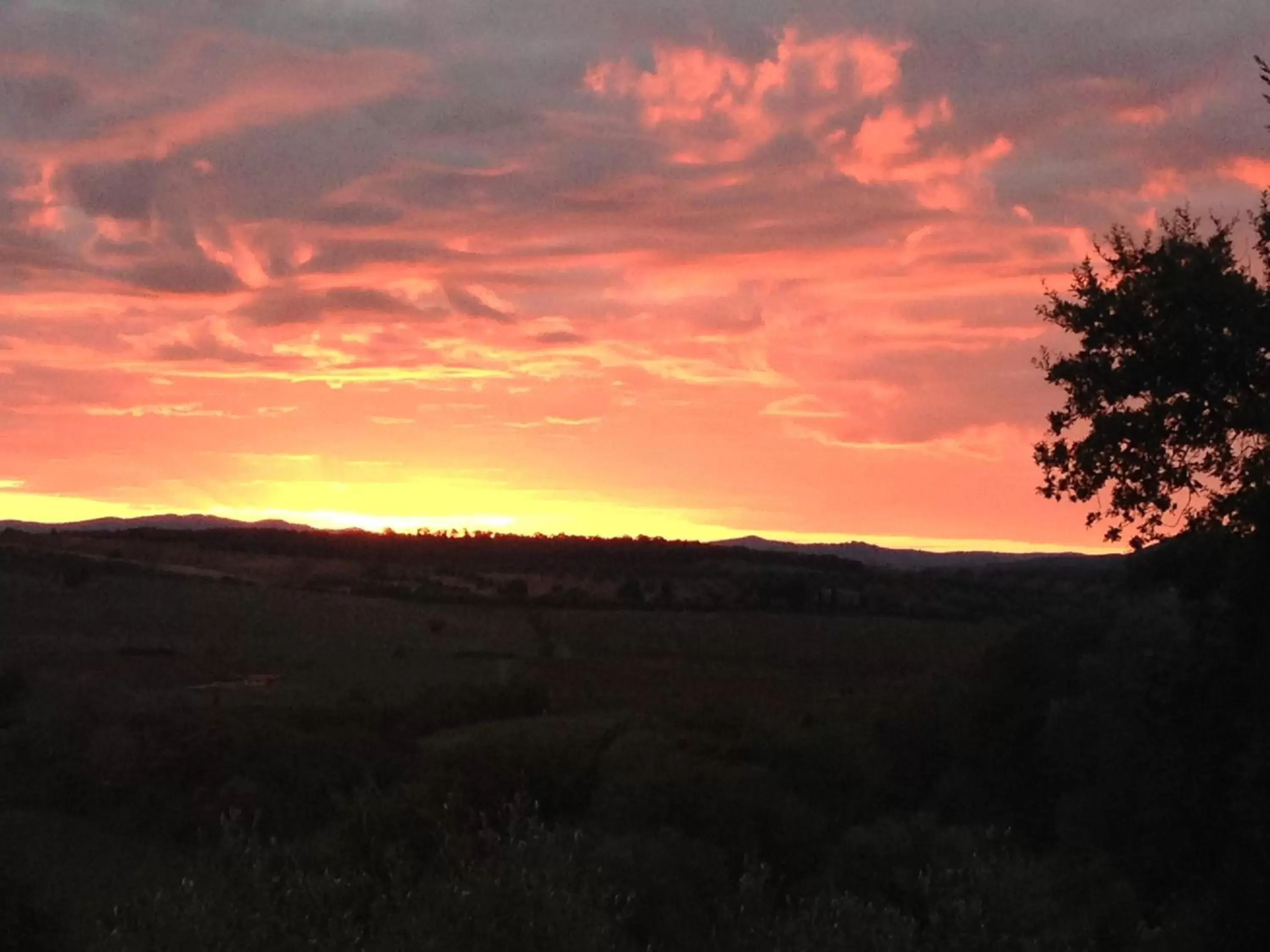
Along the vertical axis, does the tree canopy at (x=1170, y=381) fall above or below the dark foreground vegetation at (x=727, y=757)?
above

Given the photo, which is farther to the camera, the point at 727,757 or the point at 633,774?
the point at 727,757

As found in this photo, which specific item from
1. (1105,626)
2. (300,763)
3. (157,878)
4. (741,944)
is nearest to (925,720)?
(1105,626)

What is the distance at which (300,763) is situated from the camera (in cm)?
4200

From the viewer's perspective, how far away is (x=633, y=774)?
34.8 meters

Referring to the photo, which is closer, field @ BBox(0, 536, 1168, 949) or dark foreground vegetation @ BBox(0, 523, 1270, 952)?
dark foreground vegetation @ BBox(0, 523, 1270, 952)

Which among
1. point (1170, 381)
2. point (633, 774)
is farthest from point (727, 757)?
point (1170, 381)

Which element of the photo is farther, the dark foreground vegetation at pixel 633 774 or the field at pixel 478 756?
the field at pixel 478 756

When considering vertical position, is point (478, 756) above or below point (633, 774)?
below

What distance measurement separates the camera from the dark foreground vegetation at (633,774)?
→ 13.5m

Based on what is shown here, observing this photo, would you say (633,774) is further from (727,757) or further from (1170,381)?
(1170,381)

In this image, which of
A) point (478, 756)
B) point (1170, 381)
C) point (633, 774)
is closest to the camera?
point (1170, 381)

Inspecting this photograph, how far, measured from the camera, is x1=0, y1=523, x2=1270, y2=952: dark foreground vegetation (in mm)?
13539

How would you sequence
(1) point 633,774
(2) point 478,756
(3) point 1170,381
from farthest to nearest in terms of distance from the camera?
(2) point 478,756 → (1) point 633,774 → (3) point 1170,381

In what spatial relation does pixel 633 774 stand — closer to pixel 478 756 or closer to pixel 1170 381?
pixel 478 756
